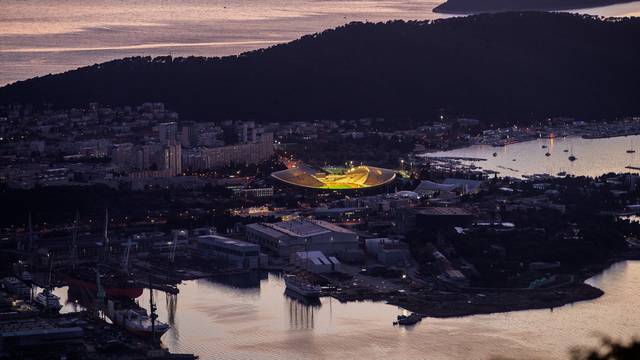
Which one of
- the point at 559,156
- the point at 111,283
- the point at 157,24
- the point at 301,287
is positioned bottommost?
the point at 301,287

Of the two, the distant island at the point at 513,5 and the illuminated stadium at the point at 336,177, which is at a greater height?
the distant island at the point at 513,5

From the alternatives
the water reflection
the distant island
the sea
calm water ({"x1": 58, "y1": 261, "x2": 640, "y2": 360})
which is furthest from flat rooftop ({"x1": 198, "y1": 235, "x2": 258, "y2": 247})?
the distant island

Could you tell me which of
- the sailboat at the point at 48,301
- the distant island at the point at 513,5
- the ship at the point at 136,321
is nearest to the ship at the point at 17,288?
the sailboat at the point at 48,301

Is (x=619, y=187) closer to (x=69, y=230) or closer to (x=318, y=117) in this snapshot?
(x=69, y=230)

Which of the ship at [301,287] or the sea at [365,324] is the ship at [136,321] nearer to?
the sea at [365,324]

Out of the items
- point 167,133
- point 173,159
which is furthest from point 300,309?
point 167,133

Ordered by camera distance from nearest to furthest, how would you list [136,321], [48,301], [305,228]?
1. [136,321]
2. [48,301]
3. [305,228]

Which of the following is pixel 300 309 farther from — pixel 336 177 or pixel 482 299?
pixel 336 177
